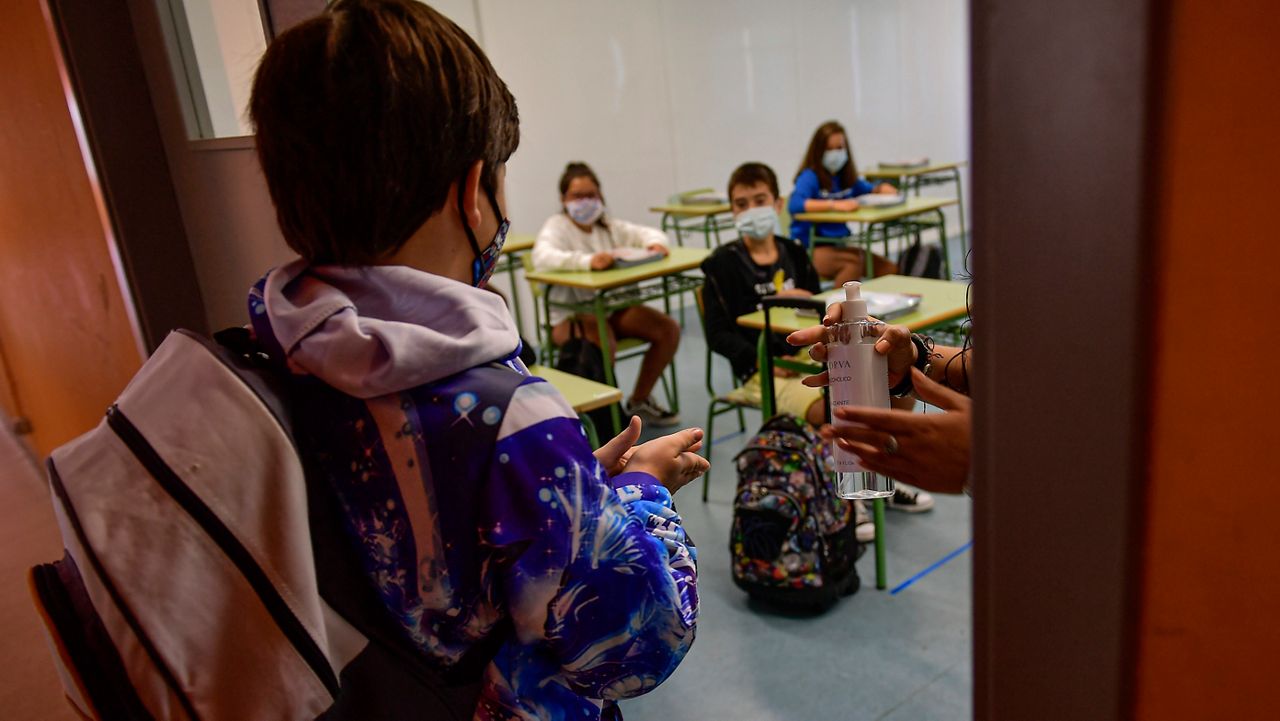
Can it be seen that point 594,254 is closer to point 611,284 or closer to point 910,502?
point 611,284

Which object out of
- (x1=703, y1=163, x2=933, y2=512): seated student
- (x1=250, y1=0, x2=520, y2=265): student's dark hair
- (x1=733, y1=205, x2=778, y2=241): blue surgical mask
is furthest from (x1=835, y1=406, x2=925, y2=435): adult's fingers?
(x1=733, y1=205, x2=778, y2=241): blue surgical mask

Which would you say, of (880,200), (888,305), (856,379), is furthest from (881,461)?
(880,200)

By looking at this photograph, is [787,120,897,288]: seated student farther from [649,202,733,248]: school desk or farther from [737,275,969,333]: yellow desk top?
[737,275,969,333]: yellow desk top

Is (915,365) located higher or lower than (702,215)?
higher

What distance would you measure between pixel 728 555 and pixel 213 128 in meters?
2.05

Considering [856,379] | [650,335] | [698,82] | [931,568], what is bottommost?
[931,568]

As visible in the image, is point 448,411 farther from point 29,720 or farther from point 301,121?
point 29,720

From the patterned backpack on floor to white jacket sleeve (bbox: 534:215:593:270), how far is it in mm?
1711

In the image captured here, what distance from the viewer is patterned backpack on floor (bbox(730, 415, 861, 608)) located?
8.20ft

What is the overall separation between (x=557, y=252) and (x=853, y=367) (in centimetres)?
326

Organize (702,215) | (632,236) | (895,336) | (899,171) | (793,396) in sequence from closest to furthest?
(895,336)
(793,396)
(632,236)
(702,215)
(899,171)

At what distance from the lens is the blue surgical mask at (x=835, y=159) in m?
5.57

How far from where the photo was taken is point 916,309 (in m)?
2.78

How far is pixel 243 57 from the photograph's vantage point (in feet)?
4.82
